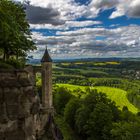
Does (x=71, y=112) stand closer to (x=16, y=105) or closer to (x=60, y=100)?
(x=60, y=100)

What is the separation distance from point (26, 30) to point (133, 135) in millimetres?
29213

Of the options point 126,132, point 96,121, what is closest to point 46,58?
point 96,121

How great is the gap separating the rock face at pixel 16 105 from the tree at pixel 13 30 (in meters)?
4.05

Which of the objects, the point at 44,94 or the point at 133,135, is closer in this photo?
the point at 133,135

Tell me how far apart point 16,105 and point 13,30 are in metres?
8.18

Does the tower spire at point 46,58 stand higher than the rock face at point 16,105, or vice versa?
the tower spire at point 46,58

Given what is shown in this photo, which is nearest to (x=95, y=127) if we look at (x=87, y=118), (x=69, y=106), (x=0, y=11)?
(x=87, y=118)

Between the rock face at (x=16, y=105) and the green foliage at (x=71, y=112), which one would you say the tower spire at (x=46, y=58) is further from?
the rock face at (x=16, y=105)

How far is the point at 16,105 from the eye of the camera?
33312mm

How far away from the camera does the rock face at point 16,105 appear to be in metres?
32.2

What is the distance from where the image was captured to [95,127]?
228ft

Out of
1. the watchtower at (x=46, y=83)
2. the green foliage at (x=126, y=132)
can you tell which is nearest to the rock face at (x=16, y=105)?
the green foliage at (x=126, y=132)

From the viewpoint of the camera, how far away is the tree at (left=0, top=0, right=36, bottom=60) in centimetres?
3335

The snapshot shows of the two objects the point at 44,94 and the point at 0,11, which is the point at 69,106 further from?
the point at 0,11
